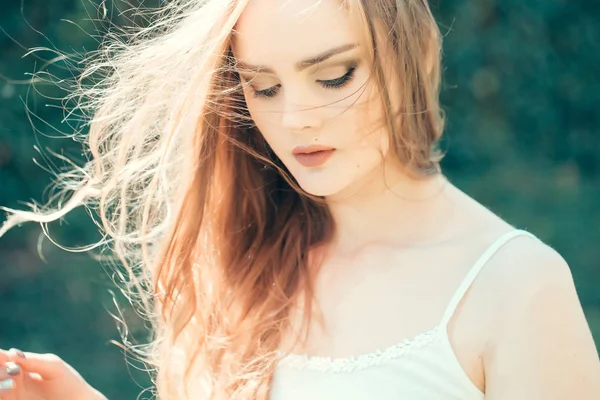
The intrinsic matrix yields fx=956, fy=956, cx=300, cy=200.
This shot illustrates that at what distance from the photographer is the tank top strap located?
5.23 feet

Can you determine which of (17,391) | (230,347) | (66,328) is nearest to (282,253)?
(230,347)

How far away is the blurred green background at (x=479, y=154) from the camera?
10.8 ft

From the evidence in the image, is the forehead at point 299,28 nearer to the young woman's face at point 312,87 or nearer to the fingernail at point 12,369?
the young woman's face at point 312,87

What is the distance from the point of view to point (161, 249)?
197 centimetres

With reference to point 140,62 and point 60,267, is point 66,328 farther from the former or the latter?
point 140,62

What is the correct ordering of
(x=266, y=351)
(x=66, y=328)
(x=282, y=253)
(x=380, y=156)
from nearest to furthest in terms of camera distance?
1. (x=380, y=156)
2. (x=266, y=351)
3. (x=282, y=253)
4. (x=66, y=328)

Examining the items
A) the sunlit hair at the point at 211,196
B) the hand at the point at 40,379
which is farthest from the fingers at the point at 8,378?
the sunlit hair at the point at 211,196

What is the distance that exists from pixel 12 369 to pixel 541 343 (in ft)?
2.88

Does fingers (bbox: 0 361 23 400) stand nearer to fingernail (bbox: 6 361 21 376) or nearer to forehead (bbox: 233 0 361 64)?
fingernail (bbox: 6 361 21 376)

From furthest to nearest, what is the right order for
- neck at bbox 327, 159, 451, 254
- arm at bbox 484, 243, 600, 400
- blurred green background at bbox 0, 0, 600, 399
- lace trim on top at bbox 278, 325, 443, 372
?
blurred green background at bbox 0, 0, 600, 399 < neck at bbox 327, 159, 451, 254 < lace trim on top at bbox 278, 325, 443, 372 < arm at bbox 484, 243, 600, 400

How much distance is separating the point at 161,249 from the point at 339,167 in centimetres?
51

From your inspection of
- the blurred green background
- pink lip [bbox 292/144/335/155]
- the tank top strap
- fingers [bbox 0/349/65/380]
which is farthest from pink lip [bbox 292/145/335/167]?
the blurred green background

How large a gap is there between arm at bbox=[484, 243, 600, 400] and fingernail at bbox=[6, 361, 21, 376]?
0.79 metres

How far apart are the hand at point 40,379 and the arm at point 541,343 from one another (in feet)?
2.46
